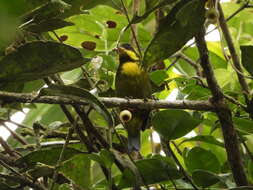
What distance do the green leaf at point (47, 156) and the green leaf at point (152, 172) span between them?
146mm

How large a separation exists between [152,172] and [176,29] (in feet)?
1.17

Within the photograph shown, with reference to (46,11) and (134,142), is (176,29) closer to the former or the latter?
(46,11)

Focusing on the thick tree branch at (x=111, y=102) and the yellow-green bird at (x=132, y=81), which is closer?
the thick tree branch at (x=111, y=102)

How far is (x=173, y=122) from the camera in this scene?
1.17 m

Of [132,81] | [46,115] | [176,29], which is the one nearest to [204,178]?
[176,29]

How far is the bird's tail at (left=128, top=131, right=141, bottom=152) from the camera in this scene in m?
1.64

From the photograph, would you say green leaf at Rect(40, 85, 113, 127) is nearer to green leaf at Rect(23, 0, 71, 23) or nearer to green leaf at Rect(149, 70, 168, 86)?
green leaf at Rect(23, 0, 71, 23)

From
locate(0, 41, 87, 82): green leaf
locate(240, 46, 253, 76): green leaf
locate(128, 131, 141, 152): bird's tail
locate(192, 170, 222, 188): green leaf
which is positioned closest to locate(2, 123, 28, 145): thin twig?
locate(128, 131, 141, 152): bird's tail

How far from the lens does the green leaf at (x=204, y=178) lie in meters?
1.08

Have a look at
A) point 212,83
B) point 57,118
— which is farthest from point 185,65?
point 212,83

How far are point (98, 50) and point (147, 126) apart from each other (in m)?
0.43

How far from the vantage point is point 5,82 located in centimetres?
97

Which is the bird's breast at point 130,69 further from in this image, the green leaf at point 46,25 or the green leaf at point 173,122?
the green leaf at point 46,25

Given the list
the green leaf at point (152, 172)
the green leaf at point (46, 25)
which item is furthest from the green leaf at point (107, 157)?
the green leaf at point (46, 25)
